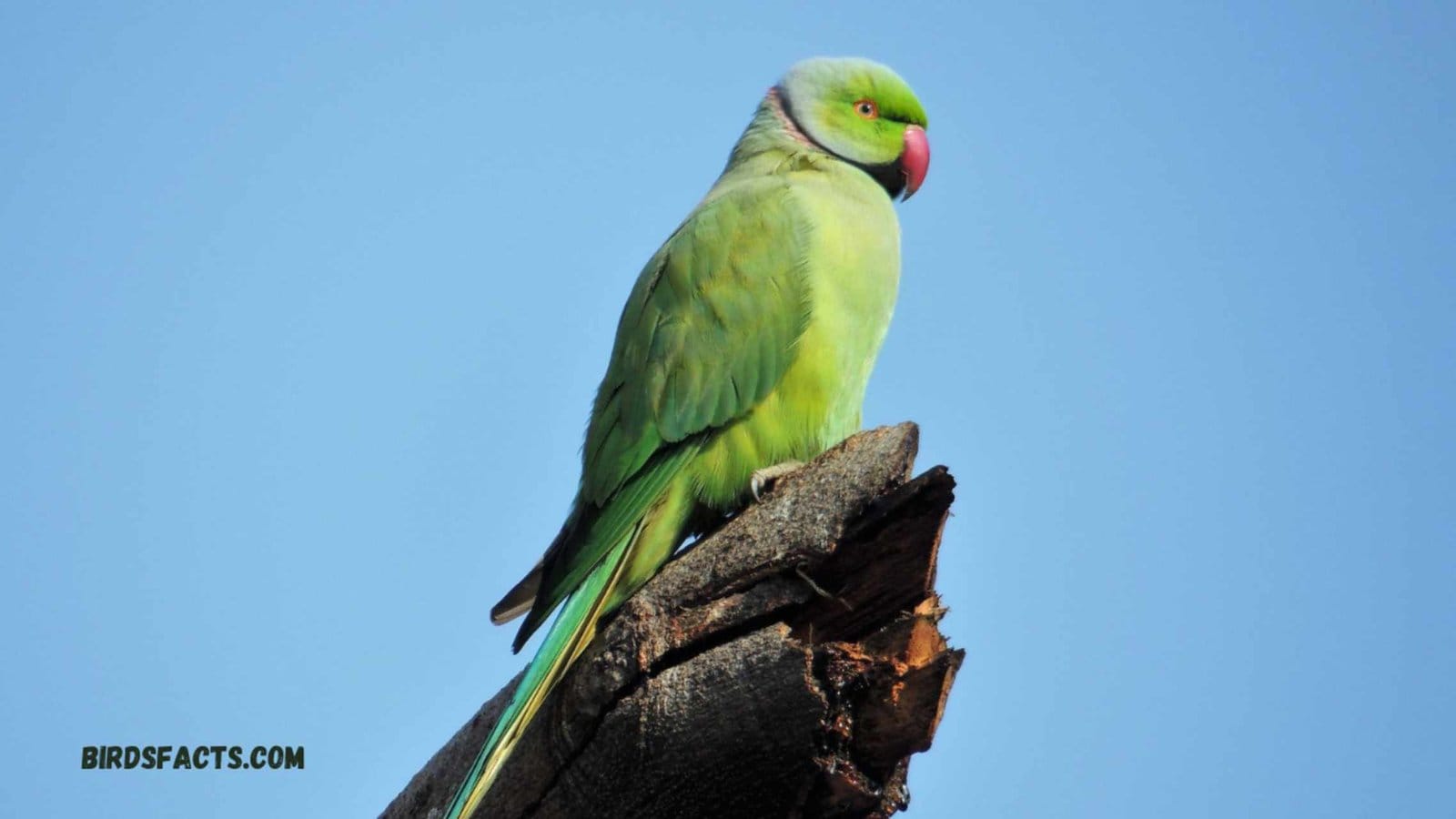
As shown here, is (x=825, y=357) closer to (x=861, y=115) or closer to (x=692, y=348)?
(x=692, y=348)

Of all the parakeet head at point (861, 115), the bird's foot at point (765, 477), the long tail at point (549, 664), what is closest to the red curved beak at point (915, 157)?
the parakeet head at point (861, 115)

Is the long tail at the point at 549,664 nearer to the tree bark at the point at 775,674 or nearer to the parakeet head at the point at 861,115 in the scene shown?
the tree bark at the point at 775,674

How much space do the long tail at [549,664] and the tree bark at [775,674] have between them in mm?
60

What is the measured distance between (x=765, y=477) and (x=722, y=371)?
19.6 inches

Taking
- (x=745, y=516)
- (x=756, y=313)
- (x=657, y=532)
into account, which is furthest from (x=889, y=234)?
(x=745, y=516)

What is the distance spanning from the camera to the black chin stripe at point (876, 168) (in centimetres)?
655

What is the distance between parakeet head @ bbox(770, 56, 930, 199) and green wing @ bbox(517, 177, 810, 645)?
3.73ft

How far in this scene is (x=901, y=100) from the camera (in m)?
6.63

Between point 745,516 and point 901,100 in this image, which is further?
point 901,100

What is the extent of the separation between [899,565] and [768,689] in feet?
1.74

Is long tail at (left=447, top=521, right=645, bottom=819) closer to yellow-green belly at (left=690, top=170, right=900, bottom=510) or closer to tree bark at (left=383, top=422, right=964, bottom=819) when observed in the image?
tree bark at (left=383, top=422, right=964, bottom=819)

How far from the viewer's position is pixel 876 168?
22.0ft

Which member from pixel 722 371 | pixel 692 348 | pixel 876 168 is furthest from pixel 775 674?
pixel 876 168

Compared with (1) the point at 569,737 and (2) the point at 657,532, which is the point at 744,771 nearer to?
(1) the point at 569,737
